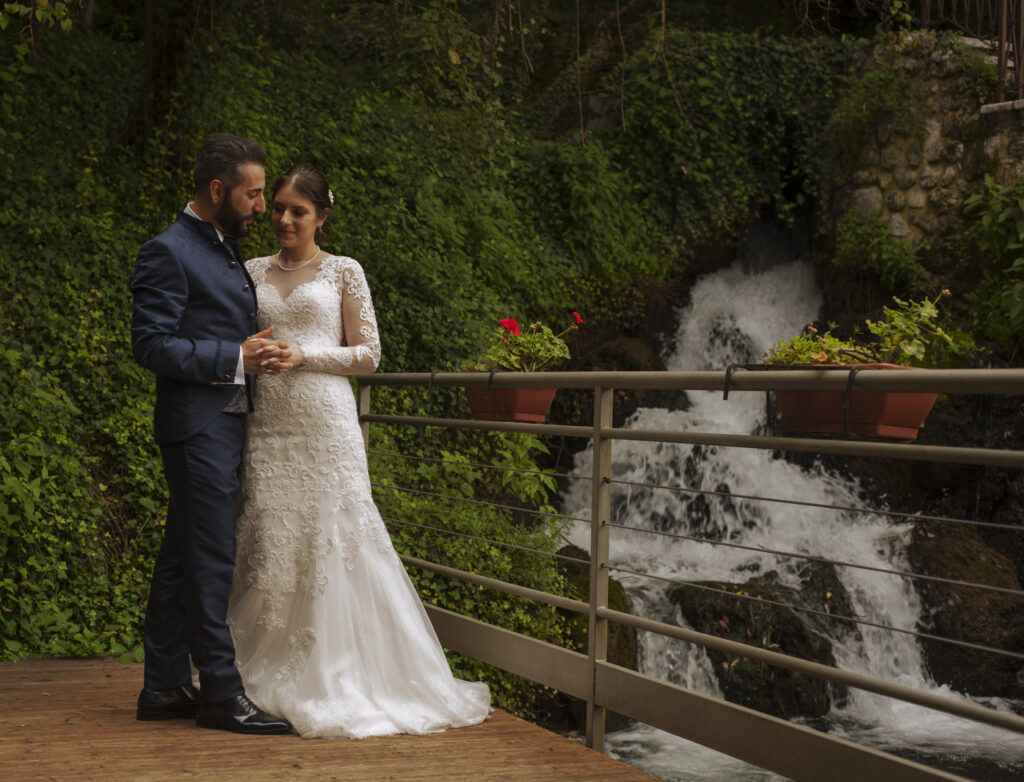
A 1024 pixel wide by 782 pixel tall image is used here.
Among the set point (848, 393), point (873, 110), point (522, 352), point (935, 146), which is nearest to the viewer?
point (848, 393)

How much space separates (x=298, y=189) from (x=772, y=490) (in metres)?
6.87

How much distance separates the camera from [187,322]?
133 inches

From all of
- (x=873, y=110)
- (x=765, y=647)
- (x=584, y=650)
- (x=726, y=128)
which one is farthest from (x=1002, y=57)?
(x=584, y=650)

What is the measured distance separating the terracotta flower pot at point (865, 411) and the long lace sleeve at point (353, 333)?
151 centimetres

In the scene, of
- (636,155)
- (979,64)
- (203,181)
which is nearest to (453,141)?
(636,155)

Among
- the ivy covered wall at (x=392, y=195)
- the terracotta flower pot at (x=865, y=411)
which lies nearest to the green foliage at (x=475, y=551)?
the ivy covered wall at (x=392, y=195)

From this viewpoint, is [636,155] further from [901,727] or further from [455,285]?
[901,727]

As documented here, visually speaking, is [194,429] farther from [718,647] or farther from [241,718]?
[718,647]

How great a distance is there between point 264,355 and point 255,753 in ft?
3.91

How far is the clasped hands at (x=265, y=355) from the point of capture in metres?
3.38

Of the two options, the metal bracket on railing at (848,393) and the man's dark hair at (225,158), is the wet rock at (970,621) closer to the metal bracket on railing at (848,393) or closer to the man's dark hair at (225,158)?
the metal bracket on railing at (848,393)

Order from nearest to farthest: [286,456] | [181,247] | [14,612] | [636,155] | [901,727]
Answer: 1. [181,247]
2. [286,456]
3. [14,612]
4. [901,727]
5. [636,155]

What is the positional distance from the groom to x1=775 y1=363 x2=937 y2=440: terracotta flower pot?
164 centimetres

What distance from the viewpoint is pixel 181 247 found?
3.35 m
